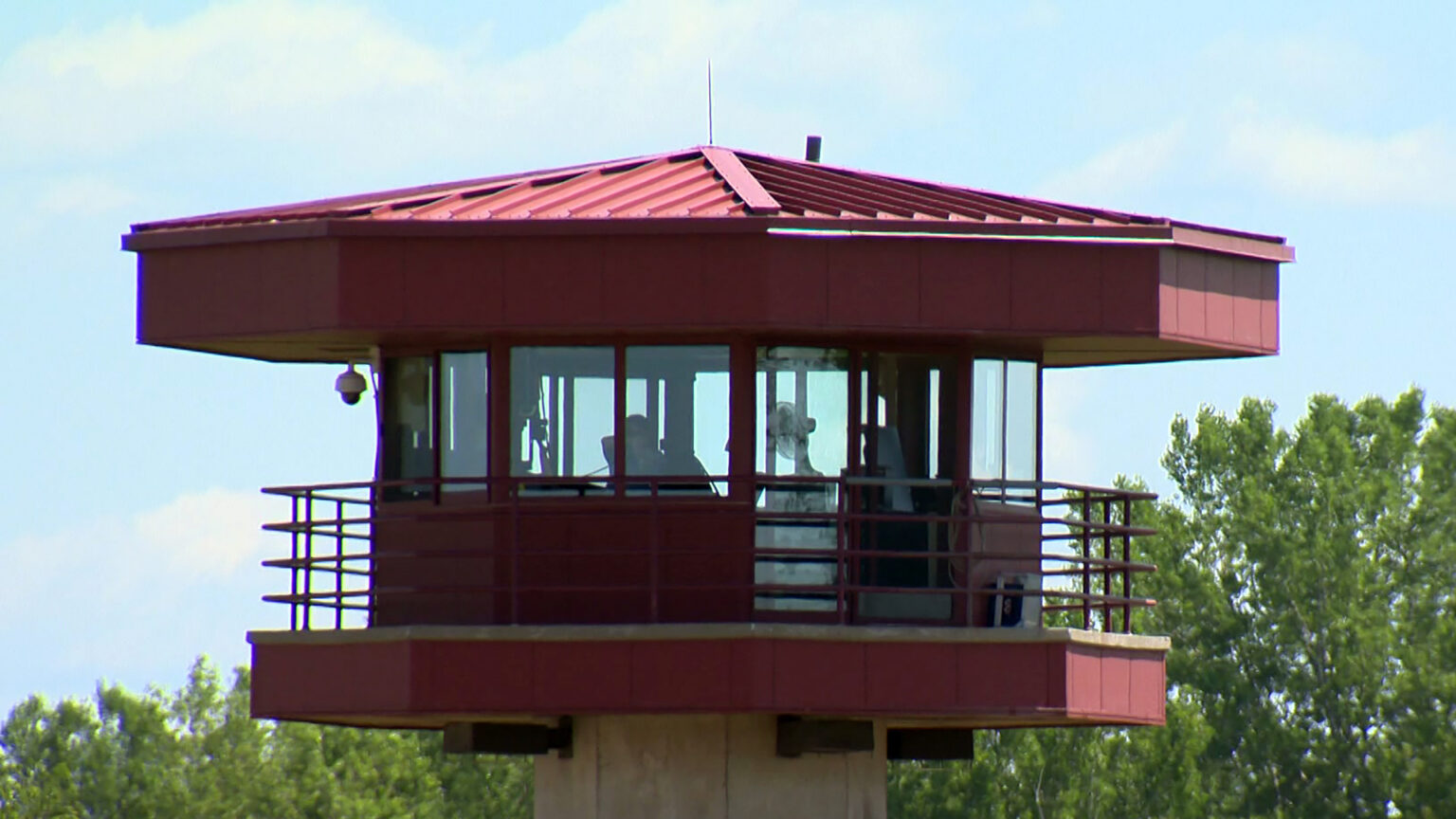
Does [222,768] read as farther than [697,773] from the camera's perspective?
Yes

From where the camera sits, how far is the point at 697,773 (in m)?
22.1

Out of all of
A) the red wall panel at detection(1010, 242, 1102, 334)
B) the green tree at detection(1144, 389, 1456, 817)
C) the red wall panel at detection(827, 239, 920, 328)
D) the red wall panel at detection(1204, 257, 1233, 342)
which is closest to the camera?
the red wall panel at detection(827, 239, 920, 328)

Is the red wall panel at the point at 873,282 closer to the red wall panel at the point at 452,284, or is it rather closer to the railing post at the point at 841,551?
the railing post at the point at 841,551

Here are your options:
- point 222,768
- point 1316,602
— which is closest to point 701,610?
point 1316,602

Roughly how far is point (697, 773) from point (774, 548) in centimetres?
Result: 185

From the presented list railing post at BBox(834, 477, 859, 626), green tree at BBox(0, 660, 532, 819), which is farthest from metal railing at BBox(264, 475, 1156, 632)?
green tree at BBox(0, 660, 532, 819)

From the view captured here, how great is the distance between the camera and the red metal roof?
70.0 feet

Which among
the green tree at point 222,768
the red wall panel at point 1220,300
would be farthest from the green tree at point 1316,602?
the red wall panel at point 1220,300

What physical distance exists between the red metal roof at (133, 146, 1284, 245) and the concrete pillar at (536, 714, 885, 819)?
375 centimetres

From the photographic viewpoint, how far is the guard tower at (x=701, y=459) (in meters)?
21.0

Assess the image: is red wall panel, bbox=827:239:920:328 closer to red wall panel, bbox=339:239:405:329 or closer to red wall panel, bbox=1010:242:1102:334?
red wall panel, bbox=1010:242:1102:334

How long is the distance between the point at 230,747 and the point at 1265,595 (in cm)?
3398

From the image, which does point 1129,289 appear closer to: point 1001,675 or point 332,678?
point 1001,675

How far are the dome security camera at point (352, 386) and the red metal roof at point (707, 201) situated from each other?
136 cm
